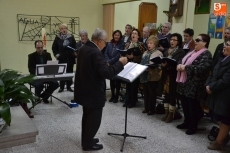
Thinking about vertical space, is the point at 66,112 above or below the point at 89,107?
below

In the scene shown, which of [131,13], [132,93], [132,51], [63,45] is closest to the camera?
[132,51]

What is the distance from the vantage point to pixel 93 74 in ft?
7.12

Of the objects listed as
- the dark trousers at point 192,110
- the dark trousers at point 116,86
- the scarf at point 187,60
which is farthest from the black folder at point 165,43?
the dark trousers at point 116,86

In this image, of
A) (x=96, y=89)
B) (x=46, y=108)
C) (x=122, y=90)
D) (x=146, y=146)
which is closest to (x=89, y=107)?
(x=96, y=89)

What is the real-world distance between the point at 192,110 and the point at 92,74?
57.4 inches

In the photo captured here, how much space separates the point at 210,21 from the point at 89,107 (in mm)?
4450

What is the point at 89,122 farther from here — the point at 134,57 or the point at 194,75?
the point at 134,57

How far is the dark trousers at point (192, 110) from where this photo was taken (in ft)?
9.36

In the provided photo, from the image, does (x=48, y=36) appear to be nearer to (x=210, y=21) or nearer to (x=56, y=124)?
(x=56, y=124)

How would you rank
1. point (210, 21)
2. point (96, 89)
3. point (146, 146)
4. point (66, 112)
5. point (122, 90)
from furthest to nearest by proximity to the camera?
1. point (210, 21)
2. point (122, 90)
3. point (66, 112)
4. point (146, 146)
5. point (96, 89)

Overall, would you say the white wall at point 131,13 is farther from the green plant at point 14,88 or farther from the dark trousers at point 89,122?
the green plant at point 14,88

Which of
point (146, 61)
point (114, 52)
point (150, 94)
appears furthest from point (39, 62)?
point (150, 94)

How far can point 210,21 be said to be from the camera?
5.49 meters

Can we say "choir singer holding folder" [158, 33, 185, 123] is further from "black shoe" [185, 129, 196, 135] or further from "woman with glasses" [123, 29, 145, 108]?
"woman with glasses" [123, 29, 145, 108]
